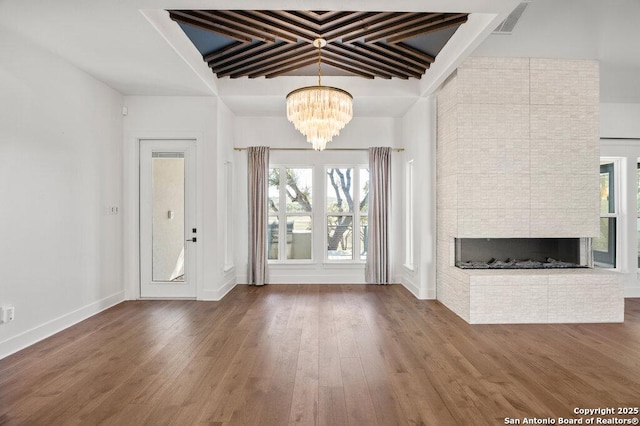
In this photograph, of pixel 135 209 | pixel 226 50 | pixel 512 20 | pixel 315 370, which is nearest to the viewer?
pixel 315 370

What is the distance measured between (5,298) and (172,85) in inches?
115

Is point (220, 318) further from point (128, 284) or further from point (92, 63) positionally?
point (92, 63)

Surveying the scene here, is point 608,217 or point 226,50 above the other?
point 226,50

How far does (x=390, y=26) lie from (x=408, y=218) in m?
3.19

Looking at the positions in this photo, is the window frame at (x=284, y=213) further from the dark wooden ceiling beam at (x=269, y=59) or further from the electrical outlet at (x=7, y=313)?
the electrical outlet at (x=7, y=313)

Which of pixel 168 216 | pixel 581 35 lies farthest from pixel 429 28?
pixel 168 216

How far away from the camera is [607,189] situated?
18.4 feet

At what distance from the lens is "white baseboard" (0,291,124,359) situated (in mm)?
3188

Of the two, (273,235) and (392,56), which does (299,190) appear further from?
(392,56)

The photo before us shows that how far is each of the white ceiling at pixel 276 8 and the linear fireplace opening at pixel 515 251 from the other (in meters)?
2.19

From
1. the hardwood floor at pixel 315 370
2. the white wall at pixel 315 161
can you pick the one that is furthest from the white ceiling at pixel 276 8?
the hardwood floor at pixel 315 370

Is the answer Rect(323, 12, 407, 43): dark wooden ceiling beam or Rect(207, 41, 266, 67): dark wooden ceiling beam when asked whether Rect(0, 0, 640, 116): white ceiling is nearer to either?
Rect(207, 41, 266, 67): dark wooden ceiling beam

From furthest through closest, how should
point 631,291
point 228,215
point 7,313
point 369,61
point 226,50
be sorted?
point 228,215
point 631,291
point 369,61
point 226,50
point 7,313

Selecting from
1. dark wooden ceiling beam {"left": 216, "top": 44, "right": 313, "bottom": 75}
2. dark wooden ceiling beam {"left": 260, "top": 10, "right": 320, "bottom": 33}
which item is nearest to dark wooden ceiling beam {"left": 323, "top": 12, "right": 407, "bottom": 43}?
dark wooden ceiling beam {"left": 260, "top": 10, "right": 320, "bottom": 33}
